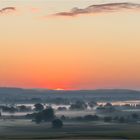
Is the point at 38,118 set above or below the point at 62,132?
above

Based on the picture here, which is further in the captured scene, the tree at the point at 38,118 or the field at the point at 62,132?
the tree at the point at 38,118

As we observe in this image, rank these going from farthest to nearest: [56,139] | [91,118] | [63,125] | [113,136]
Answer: [91,118], [63,125], [113,136], [56,139]

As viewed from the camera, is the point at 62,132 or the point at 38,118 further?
the point at 38,118

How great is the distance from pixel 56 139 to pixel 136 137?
377 inches

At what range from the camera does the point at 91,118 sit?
120062 millimetres

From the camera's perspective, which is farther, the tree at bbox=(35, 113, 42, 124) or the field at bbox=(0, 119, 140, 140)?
the tree at bbox=(35, 113, 42, 124)

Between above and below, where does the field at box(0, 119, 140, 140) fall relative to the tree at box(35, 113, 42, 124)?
below

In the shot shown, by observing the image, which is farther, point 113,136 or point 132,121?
point 132,121

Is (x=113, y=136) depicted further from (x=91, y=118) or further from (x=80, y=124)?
(x=91, y=118)

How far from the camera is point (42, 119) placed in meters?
116

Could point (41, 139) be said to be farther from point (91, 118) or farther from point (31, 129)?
point (91, 118)

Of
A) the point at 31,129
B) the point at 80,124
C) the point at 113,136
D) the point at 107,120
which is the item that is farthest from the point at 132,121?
the point at 113,136

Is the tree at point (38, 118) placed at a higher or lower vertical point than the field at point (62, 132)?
higher

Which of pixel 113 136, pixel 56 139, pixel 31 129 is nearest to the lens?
pixel 56 139
